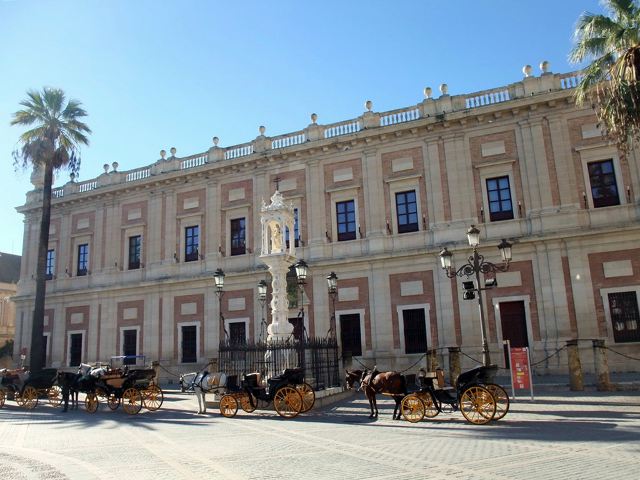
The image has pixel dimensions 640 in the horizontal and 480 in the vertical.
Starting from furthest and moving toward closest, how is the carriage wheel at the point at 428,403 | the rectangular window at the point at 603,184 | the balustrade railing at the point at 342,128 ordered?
the balustrade railing at the point at 342,128, the rectangular window at the point at 603,184, the carriage wheel at the point at 428,403

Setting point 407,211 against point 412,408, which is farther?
point 407,211

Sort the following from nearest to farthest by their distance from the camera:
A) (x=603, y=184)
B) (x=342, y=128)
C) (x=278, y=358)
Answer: (x=278, y=358) → (x=603, y=184) → (x=342, y=128)

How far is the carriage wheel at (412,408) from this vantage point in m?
10.6

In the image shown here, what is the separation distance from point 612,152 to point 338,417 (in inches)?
632

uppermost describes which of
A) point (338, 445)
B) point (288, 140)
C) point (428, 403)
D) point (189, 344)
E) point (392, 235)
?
point (288, 140)

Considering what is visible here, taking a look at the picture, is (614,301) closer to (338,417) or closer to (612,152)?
(612,152)

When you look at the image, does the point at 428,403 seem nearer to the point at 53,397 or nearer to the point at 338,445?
the point at 338,445

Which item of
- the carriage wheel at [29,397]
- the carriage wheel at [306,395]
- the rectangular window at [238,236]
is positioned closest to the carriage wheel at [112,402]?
the carriage wheel at [29,397]

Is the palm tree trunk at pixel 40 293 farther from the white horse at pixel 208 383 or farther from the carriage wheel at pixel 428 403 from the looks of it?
the carriage wheel at pixel 428 403

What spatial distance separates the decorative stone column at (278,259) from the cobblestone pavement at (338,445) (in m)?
2.56

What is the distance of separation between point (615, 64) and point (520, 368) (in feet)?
26.7

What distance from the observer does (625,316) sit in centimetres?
1933

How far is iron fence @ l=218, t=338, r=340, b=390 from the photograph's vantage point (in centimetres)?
1359

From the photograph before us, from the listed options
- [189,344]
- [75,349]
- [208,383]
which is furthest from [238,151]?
[208,383]
